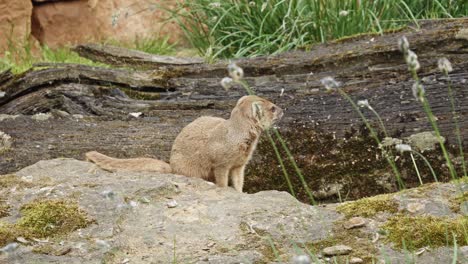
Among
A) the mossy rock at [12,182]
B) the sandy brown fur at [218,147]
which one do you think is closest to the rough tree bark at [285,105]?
the sandy brown fur at [218,147]

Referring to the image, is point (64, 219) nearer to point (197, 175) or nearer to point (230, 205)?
point (230, 205)

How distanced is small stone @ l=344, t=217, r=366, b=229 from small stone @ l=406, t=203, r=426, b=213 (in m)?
0.23

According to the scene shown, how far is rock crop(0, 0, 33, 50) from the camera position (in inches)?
371

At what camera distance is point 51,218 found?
3998 mm

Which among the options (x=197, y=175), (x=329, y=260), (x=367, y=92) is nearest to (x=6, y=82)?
(x=197, y=175)

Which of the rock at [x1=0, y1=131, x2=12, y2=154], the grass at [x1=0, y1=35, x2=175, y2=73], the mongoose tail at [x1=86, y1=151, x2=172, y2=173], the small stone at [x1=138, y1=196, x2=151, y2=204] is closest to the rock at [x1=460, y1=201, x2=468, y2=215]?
the small stone at [x1=138, y1=196, x2=151, y2=204]

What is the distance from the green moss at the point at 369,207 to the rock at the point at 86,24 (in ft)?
19.8

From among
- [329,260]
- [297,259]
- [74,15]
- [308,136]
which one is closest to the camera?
[297,259]

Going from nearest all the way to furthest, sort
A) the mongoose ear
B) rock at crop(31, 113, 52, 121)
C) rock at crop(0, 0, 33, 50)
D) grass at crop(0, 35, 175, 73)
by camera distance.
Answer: the mongoose ear < rock at crop(31, 113, 52, 121) < grass at crop(0, 35, 175, 73) < rock at crop(0, 0, 33, 50)

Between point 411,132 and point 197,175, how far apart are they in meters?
1.41

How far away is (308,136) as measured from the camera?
5.65 m

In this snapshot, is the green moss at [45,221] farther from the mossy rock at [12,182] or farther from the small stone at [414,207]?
the small stone at [414,207]

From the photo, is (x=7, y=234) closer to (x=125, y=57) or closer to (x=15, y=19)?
(x=125, y=57)

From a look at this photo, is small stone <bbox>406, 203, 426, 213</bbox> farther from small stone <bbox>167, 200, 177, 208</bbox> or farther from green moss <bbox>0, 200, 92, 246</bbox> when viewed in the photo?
green moss <bbox>0, 200, 92, 246</bbox>
